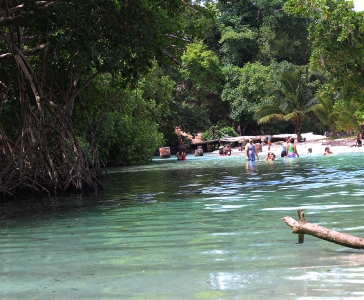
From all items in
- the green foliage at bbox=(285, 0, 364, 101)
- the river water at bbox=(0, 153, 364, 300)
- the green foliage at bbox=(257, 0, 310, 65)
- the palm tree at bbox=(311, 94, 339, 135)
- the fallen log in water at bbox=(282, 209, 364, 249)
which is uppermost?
the green foliage at bbox=(257, 0, 310, 65)

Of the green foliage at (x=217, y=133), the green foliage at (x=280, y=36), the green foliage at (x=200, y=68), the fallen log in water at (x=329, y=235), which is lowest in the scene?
the fallen log in water at (x=329, y=235)

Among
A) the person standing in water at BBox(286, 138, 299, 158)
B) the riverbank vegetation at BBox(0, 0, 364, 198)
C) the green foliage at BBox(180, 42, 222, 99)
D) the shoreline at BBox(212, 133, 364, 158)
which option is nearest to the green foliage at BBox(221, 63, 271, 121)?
the riverbank vegetation at BBox(0, 0, 364, 198)

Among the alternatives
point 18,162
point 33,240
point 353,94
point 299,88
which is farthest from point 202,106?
point 33,240

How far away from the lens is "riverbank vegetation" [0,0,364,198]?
11.8 metres

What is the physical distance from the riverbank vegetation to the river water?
106 inches

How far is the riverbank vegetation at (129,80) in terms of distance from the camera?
11.8m

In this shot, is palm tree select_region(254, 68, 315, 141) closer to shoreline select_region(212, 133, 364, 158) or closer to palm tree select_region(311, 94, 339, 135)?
palm tree select_region(311, 94, 339, 135)

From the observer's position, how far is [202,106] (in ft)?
160

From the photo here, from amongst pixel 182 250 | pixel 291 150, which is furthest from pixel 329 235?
pixel 291 150

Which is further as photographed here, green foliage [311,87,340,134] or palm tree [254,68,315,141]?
palm tree [254,68,315,141]

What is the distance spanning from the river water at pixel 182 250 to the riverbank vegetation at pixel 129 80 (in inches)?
106

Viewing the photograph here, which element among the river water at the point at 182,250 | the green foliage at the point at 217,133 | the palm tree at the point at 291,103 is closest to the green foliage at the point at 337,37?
the river water at the point at 182,250

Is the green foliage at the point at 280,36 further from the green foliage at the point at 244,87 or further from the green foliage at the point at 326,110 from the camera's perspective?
the green foliage at the point at 326,110

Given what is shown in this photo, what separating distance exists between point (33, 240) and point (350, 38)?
45.0 ft
